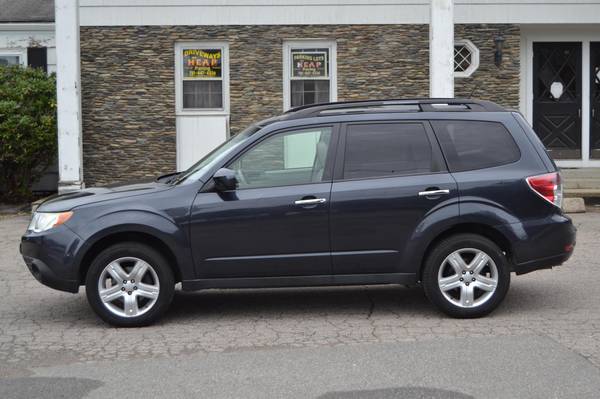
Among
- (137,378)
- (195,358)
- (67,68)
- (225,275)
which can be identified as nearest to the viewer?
(137,378)

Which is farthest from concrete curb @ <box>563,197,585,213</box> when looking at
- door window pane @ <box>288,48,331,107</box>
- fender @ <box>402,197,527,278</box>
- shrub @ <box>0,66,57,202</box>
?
shrub @ <box>0,66,57,202</box>

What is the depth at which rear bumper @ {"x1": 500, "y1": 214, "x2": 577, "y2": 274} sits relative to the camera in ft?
24.9

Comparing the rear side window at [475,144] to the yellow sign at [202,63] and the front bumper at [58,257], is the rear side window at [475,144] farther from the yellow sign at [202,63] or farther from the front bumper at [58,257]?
the yellow sign at [202,63]

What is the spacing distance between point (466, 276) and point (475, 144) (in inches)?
44.3

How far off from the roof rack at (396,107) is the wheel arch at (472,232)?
1.03 meters

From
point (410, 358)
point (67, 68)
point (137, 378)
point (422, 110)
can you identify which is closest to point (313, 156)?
point (422, 110)

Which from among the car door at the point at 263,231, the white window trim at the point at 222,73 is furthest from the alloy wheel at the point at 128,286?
the white window trim at the point at 222,73

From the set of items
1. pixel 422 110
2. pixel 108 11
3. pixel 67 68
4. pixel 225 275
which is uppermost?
pixel 108 11

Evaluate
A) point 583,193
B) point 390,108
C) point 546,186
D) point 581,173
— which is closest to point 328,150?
point 390,108

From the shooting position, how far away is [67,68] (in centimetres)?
1480

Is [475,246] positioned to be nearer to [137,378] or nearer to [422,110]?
[422,110]

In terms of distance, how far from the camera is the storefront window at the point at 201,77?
629 inches

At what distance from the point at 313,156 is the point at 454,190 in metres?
1.20

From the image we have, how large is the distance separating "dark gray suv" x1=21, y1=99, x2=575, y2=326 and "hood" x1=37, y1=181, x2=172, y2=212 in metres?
0.03
